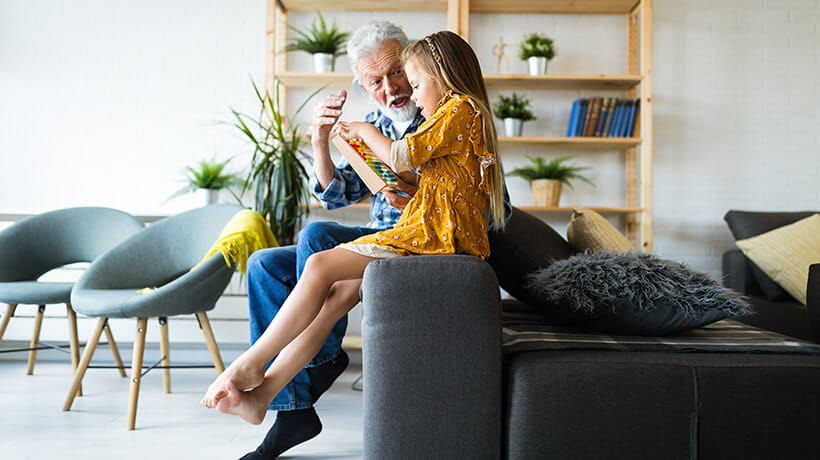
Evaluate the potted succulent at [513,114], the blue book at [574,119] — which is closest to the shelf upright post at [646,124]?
the blue book at [574,119]

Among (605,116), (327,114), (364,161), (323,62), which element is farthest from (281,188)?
(605,116)

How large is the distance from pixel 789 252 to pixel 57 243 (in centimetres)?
333

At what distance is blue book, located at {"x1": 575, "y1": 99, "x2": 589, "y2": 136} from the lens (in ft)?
11.7

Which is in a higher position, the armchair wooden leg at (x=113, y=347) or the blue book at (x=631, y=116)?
the blue book at (x=631, y=116)

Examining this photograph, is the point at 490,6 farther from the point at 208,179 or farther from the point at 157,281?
the point at 157,281

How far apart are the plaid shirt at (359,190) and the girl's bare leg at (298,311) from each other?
539 mm

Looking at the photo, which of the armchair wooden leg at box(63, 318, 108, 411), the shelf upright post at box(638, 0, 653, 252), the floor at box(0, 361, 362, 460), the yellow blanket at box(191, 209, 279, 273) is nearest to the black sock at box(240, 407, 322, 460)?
the floor at box(0, 361, 362, 460)

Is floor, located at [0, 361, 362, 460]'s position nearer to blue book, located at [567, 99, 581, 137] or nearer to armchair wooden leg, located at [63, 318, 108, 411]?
armchair wooden leg, located at [63, 318, 108, 411]

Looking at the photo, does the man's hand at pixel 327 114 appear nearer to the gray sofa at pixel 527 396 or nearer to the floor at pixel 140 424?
the gray sofa at pixel 527 396

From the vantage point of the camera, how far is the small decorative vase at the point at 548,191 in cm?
353

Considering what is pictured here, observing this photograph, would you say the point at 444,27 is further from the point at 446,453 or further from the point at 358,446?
the point at 446,453

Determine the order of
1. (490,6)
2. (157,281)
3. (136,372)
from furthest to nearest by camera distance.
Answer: (490,6) < (157,281) < (136,372)

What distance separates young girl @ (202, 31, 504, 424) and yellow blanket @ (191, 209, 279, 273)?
2.96ft

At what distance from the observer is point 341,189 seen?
82.7 inches
